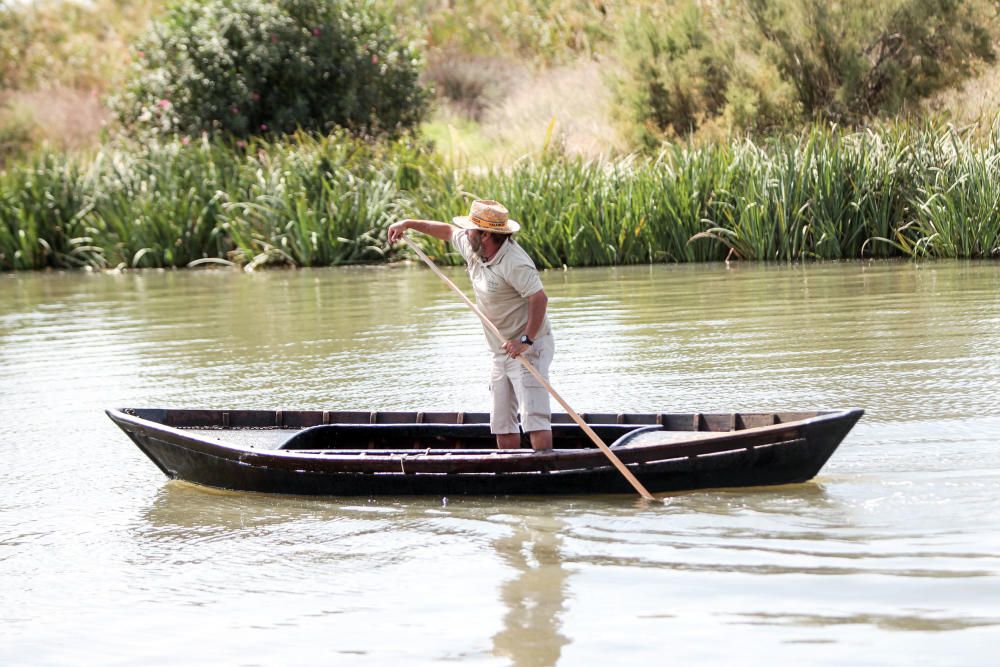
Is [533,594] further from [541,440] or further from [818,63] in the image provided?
[818,63]

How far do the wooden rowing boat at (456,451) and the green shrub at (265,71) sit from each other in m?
16.5

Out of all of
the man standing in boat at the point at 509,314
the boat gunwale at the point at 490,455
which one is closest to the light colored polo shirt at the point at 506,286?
the man standing in boat at the point at 509,314

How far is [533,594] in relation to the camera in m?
5.27

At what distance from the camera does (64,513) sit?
6934 mm

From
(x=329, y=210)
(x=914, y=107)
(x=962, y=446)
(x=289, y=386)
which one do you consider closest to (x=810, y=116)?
(x=914, y=107)

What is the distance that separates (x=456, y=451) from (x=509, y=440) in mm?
296

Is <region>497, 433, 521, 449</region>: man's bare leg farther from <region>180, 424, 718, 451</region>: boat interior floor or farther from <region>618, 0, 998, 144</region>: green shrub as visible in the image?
<region>618, 0, 998, 144</region>: green shrub

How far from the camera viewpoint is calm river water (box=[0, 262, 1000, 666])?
188 inches

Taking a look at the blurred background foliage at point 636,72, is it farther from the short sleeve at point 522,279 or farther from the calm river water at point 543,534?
the short sleeve at point 522,279

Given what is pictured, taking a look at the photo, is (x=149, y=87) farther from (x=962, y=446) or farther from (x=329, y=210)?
(x=962, y=446)

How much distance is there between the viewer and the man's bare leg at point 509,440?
7.22 metres

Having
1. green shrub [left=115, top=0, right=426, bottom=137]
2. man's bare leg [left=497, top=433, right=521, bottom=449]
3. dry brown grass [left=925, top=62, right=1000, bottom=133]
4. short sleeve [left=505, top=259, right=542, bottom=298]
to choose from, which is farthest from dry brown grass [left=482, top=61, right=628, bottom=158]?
short sleeve [left=505, top=259, right=542, bottom=298]

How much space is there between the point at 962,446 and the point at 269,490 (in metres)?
3.61

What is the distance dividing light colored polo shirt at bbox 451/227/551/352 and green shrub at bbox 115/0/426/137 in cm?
1729
